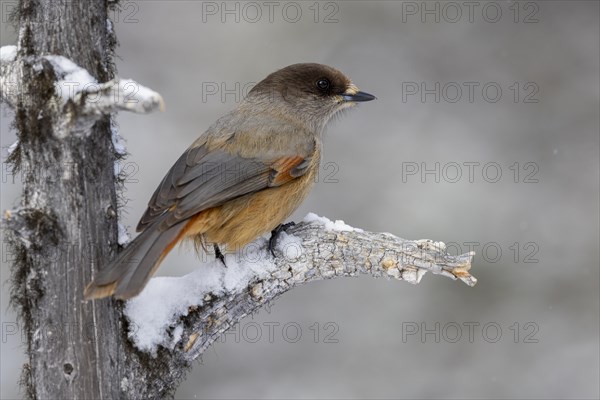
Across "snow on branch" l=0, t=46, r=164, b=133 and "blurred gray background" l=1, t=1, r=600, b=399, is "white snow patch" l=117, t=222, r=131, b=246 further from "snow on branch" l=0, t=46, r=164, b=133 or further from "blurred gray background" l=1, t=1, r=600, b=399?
"blurred gray background" l=1, t=1, r=600, b=399

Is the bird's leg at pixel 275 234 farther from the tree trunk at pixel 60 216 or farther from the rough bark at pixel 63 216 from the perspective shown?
the tree trunk at pixel 60 216

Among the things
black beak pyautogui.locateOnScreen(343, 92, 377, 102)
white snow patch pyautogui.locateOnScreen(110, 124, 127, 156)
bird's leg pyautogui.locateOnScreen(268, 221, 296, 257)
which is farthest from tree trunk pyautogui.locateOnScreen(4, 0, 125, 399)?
black beak pyautogui.locateOnScreen(343, 92, 377, 102)

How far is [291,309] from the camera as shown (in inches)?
293

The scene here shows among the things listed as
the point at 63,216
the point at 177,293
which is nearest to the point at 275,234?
the point at 177,293

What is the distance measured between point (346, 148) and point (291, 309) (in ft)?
5.84

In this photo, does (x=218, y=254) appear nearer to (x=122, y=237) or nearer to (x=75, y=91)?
(x=122, y=237)

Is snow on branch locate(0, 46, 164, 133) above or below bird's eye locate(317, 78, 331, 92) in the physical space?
below

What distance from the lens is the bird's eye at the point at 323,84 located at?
5361 millimetres

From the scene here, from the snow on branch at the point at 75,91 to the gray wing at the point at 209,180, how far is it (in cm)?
94

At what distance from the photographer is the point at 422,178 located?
7797 millimetres

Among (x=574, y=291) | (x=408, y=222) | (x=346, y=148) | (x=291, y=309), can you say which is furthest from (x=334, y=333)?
(x=574, y=291)

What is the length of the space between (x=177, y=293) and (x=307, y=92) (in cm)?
212

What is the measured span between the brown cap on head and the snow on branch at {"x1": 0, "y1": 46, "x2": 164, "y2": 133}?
216 cm

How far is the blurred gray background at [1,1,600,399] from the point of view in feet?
23.9
